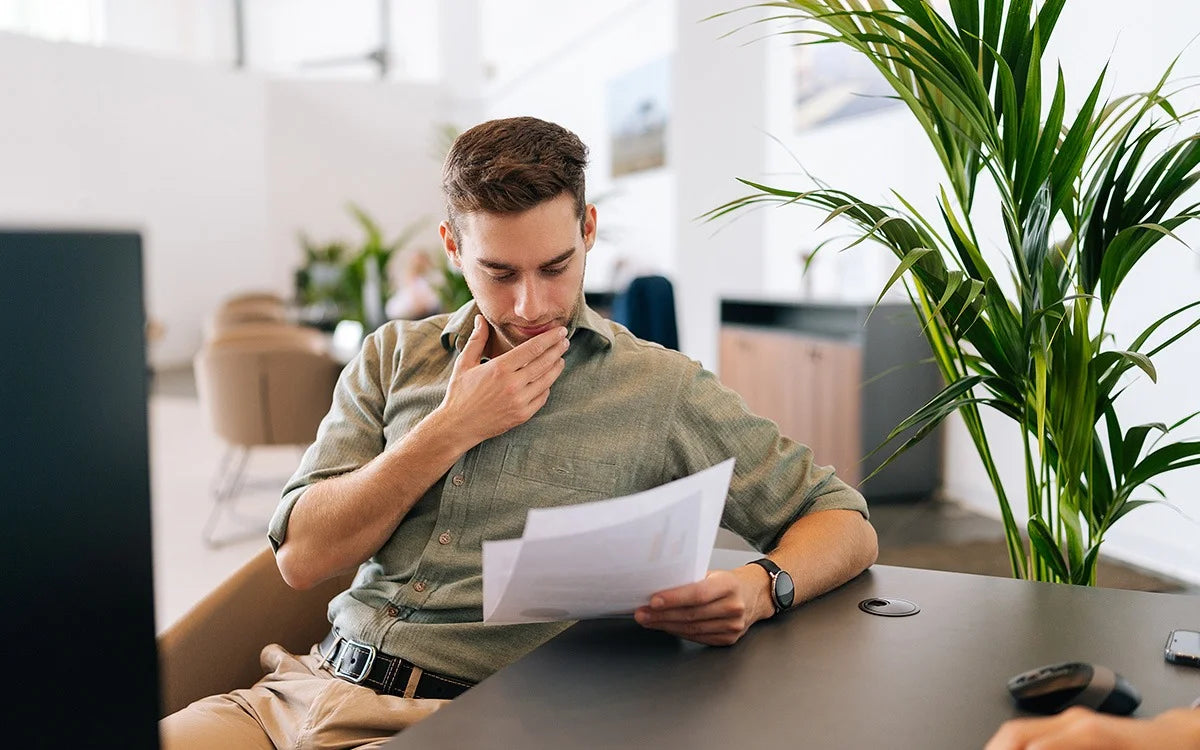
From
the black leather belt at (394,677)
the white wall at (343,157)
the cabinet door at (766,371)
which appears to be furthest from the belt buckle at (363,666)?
the white wall at (343,157)

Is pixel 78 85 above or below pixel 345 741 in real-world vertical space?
above

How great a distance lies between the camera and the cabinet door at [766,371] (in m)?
4.80

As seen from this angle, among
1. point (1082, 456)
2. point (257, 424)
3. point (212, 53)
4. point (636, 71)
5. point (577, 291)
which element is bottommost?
point (257, 424)

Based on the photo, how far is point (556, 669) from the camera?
951mm

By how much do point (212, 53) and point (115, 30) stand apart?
1361 mm

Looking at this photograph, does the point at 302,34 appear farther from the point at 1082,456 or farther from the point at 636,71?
the point at 1082,456

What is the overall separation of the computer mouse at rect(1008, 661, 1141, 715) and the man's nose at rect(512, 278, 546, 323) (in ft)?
2.34

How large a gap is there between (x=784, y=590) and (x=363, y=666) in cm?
51

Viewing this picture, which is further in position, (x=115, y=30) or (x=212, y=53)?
(x=212, y=53)

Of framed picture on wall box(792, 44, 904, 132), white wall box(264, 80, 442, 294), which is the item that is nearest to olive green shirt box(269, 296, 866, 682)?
framed picture on wall box(792, 44, 904, 132)

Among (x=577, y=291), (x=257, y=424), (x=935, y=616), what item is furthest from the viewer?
(x=257, y=424)

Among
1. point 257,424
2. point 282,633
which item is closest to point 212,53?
point 257,424

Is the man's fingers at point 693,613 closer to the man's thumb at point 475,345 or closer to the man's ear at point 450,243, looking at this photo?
the man's thumb at point 475,345

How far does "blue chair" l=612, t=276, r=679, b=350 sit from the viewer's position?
2.86 m
